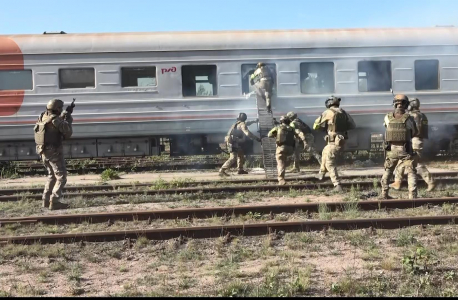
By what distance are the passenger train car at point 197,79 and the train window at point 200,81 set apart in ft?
0.08

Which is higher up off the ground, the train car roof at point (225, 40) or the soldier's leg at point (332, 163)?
the train car roof at point (225, 40)

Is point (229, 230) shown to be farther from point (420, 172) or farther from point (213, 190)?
point (420, 172)

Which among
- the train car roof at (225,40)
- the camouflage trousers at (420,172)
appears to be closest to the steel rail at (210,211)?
the camouflage trousers at (420,172)

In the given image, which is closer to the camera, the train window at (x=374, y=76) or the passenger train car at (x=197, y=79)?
the passenger train car at (x=197, y=79)

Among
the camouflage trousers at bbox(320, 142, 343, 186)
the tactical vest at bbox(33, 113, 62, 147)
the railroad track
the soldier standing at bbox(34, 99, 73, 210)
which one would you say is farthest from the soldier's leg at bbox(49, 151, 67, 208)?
the camouflage trousers at bbox(320, 142, 343, 186)

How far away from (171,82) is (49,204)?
5414mm

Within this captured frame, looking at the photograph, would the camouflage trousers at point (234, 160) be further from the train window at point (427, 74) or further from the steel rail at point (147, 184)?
the train window at point (427, 74)

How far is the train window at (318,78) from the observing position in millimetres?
13305

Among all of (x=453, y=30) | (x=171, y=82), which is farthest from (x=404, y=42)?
(x=171, y=82)

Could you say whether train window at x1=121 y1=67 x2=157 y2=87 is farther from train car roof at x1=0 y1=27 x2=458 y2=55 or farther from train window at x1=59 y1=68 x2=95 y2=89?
train window at x1=59 y1=68 x2=95 y2=89

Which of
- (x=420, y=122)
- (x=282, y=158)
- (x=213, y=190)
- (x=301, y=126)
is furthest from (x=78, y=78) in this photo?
(x=420, y=122)

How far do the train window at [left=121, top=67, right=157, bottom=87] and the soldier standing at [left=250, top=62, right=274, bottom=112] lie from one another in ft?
8.27

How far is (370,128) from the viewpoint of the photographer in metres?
13.6

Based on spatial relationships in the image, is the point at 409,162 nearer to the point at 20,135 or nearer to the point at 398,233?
the point at 398,233
